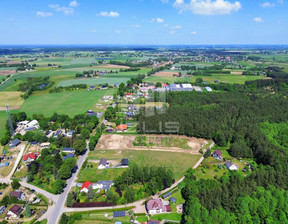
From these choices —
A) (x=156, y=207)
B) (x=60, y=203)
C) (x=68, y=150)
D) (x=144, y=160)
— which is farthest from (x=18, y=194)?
(x=144, y=160)

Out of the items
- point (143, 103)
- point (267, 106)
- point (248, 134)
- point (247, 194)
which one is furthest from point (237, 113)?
point (247, 194)

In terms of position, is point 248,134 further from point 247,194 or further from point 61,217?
point 61,217

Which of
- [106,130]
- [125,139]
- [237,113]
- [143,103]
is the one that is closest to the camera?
[125,139]

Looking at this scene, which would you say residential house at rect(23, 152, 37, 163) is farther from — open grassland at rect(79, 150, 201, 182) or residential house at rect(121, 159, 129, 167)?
residential house at rect(121, 159, 129, 167)

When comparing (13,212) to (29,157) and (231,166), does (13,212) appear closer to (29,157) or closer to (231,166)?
(29,157)

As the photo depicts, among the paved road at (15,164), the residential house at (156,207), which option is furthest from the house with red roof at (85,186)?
the paved road at (15,164)
